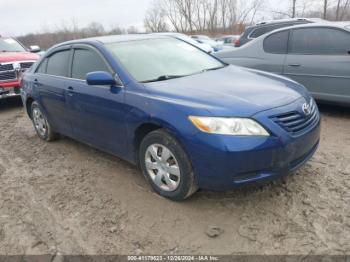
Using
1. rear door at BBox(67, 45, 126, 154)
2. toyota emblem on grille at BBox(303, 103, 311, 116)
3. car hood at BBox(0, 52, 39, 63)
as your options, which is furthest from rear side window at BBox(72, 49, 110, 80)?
car hood at BBox(0, 52, 39, 63)

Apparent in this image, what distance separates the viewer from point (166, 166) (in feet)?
10.8

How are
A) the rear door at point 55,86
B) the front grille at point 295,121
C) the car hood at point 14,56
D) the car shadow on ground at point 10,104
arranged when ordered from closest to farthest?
the front grille at point 295,121
the rear door at point 55,86
the car hood at point 14,56
the car shadow on ground at point 10,104

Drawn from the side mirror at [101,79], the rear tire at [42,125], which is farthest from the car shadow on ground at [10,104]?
the side mirror at [101,79]

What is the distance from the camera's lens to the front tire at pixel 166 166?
3.11m

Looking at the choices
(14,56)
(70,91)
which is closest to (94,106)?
(70,91)

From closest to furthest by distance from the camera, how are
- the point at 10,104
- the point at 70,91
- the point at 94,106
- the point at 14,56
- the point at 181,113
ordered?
the point at 181,113 < the point at 94,106 < the point at 70,91 < the point at 14,56 < the point at 10,104

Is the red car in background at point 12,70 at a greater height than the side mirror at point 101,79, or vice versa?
the side mirror at point 101,79

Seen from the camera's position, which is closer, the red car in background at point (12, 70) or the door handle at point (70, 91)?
the door handle at point (70, 91)

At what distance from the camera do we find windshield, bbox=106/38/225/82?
3.71m

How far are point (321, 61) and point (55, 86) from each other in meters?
4.00

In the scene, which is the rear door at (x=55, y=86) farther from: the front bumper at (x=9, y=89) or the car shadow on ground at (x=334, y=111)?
the car shadow on ground at (x=334, y=111)

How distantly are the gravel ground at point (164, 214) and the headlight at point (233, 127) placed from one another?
0.79 meters

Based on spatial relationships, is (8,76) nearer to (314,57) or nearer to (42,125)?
(42,125)

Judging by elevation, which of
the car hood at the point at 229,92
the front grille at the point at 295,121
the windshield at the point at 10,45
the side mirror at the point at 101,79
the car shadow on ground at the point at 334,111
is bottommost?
the car shadow on ground at the point at 334,111
